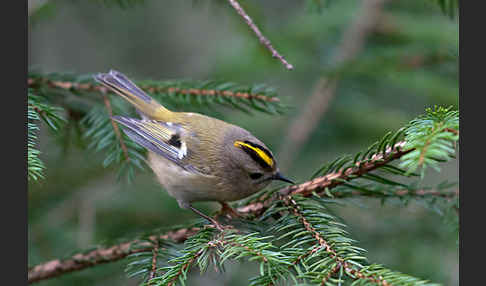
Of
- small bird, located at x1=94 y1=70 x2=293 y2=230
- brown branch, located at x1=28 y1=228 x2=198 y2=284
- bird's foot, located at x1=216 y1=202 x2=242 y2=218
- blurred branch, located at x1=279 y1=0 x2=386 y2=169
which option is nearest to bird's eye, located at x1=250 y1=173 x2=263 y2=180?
small bird, located at x1=94 y1=70 x2=293 y2=230

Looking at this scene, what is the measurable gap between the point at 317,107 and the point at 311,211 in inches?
67.8

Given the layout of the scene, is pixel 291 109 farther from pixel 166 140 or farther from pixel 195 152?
pixel 166 140

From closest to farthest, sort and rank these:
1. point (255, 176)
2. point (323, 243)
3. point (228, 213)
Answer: point (323, 243), point (228, 213), point (255, 176)

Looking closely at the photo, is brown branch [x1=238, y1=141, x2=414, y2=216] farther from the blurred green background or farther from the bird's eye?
the bird's eye

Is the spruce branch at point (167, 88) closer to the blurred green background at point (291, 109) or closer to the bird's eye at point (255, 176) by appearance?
the blurred green background at point (291, 109)

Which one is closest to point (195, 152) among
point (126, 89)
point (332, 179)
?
point (126, 89)

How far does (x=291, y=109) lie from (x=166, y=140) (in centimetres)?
75

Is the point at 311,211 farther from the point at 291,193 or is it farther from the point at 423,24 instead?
the point at 423,24

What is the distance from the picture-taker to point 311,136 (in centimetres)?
326

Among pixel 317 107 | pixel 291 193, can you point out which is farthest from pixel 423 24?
pixel 291 193

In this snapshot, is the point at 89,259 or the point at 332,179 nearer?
the point at 332,179

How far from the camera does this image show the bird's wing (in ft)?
7.67

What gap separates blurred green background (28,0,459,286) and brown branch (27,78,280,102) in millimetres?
111

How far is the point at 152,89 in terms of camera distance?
2137 millimetres
